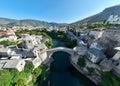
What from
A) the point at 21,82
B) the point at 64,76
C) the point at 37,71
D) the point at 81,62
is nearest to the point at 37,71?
the point at 37,71

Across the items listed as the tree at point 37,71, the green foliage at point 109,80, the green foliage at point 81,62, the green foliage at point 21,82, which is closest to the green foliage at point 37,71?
the tree at point 37,71

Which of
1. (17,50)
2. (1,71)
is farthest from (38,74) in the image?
(17,50)

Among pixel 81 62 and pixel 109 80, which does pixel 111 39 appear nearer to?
pixel 81 62

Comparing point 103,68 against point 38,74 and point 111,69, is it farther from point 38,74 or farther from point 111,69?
point 38,74

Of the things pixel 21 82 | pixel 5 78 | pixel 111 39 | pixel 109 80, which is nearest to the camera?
pixel 5 78

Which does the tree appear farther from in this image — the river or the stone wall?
the stone wall
